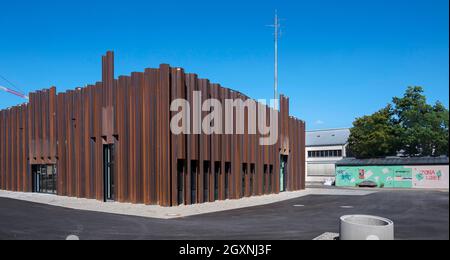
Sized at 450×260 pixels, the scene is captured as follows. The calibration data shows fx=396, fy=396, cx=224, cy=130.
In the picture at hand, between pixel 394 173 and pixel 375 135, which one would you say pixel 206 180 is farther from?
pixel 375 135

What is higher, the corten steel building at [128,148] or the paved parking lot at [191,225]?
the corten steel building at [128,148]

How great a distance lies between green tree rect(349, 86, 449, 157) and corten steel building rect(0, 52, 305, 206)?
26674 millimetres

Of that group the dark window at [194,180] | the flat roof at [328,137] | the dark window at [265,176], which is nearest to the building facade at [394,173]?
the flat roof at [328,137]

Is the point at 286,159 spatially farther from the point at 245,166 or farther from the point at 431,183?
the point at 431,183

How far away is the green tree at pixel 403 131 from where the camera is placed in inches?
2033

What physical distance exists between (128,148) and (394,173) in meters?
38.9

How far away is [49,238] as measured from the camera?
41.4 feet

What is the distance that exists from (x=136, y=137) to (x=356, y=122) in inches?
2028

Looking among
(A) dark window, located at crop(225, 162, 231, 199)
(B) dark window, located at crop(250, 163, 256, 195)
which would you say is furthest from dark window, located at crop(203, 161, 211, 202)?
(B) dark window, located at crop(250, 163, 256, 195)

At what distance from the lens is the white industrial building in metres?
71.9

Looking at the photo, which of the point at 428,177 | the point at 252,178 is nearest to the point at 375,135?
the point at 428,177

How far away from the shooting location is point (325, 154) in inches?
2921

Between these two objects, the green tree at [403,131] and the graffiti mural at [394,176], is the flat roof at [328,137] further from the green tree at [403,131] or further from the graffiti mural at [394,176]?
the graffiti mural at [394,176]

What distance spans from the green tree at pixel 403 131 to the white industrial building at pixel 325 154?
4.41 metres
